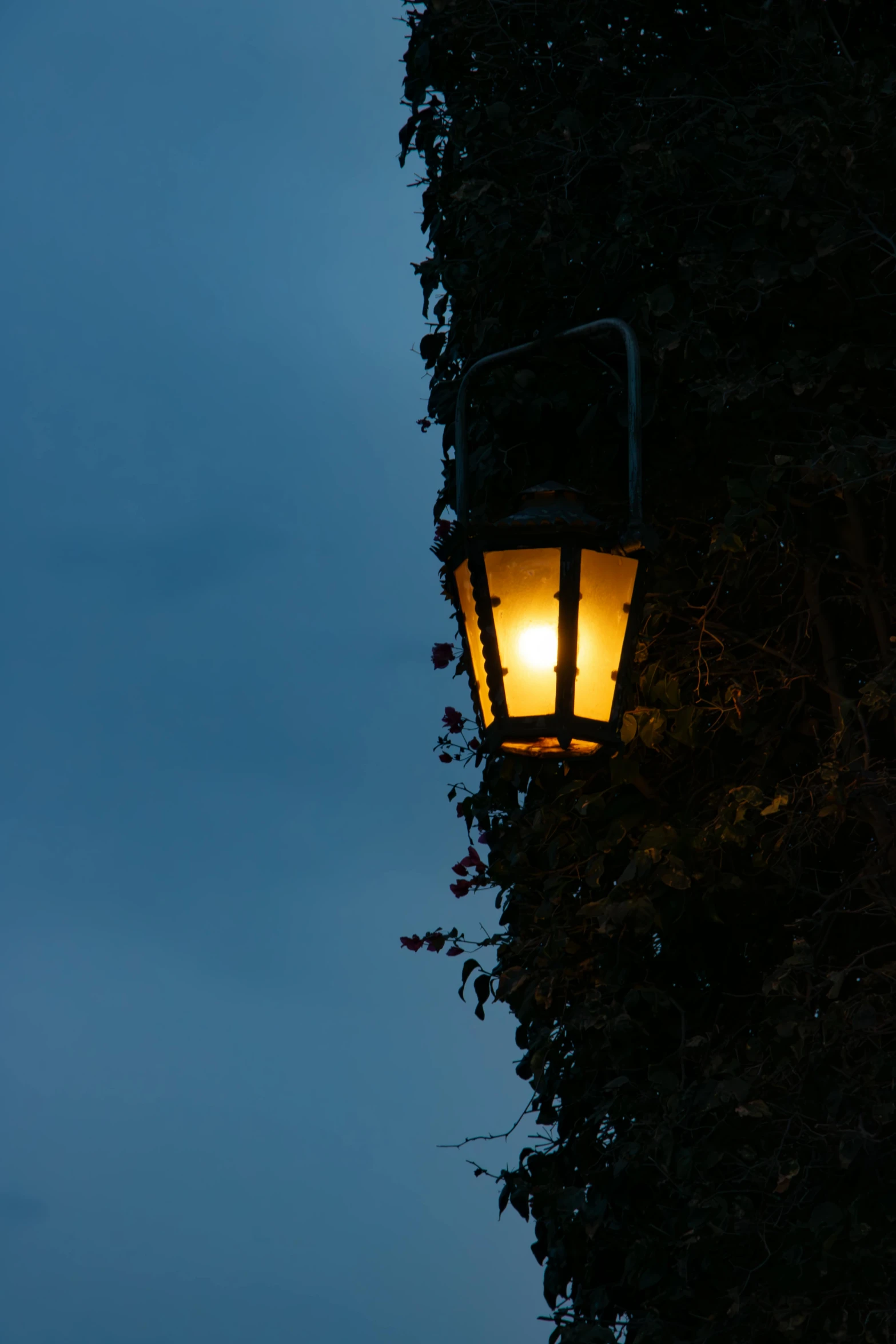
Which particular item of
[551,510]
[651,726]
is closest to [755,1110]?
[651,726]

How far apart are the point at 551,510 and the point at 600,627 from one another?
0.31m

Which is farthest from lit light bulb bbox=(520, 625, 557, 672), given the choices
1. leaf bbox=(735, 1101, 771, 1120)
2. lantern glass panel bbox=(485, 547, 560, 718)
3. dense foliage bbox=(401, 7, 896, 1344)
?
leaf bbox=(735, 1101, 771, 1120)

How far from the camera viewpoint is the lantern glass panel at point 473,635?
3441mm

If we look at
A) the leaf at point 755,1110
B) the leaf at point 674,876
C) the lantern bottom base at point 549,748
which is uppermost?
the leaf at point 674,876

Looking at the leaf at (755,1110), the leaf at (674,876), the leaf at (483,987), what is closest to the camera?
the leaf at (755,1110)

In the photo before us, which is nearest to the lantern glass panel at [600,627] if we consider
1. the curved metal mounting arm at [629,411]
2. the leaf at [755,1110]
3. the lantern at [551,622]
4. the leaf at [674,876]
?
the lantern at [551,622]

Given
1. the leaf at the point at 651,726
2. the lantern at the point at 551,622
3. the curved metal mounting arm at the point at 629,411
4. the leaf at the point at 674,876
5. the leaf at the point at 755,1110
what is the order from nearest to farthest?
the lantern at the point at 551,622 < the curved metal mounting arm at the point at 629,411 < the leaf at the point at 755,1110 < the leaf at the point at 674,876 < the leaf at the point at 651,726

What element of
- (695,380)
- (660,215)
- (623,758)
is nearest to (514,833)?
(623,758)

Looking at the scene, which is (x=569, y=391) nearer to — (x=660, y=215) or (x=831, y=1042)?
(x=660, y=215)

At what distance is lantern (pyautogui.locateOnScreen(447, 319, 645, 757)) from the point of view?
10.9 ft

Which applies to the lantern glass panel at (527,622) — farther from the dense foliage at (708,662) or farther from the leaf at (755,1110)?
the leaf at (755,1110)

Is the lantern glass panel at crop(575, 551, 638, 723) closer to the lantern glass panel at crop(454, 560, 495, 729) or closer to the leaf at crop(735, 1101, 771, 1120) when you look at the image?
the lantern glass panel at crop(454, 560, 495, 729)

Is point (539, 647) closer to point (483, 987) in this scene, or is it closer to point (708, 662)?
point (708, 662)

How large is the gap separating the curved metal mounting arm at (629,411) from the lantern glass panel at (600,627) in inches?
4.8
